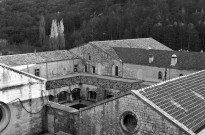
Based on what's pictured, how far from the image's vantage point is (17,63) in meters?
34.8

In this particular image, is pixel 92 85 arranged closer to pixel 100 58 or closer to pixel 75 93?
pixel 75 93

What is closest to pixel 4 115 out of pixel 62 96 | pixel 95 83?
pixel 62 96

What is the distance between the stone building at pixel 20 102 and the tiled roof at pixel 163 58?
17397 millimetres

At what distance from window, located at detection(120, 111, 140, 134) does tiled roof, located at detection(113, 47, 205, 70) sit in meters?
19.2

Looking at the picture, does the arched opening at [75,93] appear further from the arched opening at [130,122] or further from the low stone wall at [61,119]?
the arched opening at [130,122]

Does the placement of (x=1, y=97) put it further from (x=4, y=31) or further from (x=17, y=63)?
(x=4, y=31)

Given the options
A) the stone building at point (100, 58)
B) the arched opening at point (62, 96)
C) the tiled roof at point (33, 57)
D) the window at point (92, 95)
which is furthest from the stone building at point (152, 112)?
the stone building at point (100, 58)

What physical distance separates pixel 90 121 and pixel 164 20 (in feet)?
171

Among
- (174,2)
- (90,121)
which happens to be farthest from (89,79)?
(174,2)

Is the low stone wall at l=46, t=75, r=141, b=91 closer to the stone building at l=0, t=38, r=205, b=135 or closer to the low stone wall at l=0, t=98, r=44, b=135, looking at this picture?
the stone building at l=0, t=38, r=205, b=135

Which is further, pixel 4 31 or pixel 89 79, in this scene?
pixel 4 31

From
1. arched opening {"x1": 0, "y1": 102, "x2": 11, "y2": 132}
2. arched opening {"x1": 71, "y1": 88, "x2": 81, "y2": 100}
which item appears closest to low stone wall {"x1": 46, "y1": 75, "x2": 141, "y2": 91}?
arched opening {"x1": 71, "y1": 88, "x2": 81, "y2": 100}

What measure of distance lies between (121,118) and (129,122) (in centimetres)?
50

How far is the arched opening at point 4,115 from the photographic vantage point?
2031 cm
